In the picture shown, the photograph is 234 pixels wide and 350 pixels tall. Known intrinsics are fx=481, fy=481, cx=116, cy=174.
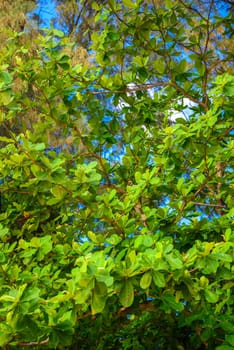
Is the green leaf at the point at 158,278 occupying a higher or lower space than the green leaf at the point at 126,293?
higher

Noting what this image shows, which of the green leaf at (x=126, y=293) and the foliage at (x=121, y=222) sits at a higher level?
the foliage at (x=121, y=222)

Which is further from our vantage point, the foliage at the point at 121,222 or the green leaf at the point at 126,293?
the foliage at the point at 121,222

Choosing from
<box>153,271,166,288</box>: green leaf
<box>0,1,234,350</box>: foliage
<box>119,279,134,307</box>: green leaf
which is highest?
<box>0,1,234,350</box>: foliage

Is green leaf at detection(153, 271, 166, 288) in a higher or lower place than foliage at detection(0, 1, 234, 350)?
lower

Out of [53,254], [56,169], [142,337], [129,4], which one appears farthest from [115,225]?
[129,4]

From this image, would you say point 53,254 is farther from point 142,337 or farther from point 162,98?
point 162,98

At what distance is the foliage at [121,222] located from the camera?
1566 millimetres

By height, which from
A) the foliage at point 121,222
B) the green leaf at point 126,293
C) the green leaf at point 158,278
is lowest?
the green leaf at point 126,293

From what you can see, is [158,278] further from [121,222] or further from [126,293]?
[121,222]

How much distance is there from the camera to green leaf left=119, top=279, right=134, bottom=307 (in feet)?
4.80

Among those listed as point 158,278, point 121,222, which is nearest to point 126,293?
point 158,278

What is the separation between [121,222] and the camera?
2.13 metres

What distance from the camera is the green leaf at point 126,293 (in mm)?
1462

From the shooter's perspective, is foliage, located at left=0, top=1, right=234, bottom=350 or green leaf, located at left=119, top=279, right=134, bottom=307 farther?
foliage, located at left=0, top=1, right=234, bottom=350
